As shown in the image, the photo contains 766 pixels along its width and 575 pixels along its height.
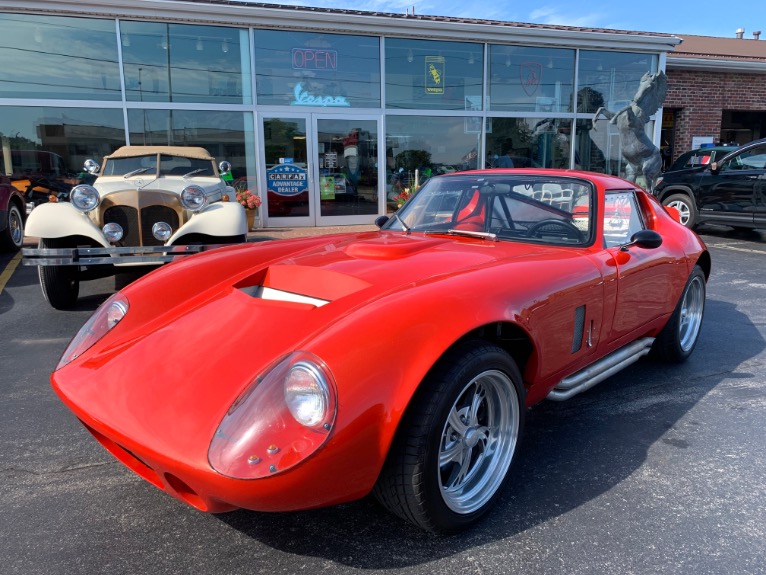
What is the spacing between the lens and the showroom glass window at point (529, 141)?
485 inches

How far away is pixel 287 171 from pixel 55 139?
13.5ft

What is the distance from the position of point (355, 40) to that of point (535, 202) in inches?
355

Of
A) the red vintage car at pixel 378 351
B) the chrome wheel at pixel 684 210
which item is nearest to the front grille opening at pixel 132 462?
the red vintage car at pixel 378 351

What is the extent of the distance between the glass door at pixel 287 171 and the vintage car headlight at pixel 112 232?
17.3 ft

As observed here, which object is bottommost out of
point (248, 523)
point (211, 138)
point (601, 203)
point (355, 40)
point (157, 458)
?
point (248, 523)

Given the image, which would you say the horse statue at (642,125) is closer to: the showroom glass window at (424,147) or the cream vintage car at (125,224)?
the showroom glass window at (424,147)

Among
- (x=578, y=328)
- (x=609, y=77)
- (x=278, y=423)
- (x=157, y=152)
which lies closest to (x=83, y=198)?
(x=157, y=152)

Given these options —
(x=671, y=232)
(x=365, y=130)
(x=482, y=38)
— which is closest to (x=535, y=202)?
(x=671, y=232)

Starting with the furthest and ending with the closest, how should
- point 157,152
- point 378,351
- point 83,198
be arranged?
1. point 157,152
2. point 83,198
3. point 378,351

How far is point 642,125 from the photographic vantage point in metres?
10.7

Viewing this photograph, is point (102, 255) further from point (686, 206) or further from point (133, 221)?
point (686, 206)

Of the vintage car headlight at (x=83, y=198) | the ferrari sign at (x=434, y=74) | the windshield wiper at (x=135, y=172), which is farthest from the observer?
the ferrari sign at (x=434, y=74)

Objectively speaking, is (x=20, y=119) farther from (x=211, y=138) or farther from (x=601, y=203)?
(x=601, y=203)

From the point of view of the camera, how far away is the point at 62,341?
14.5 feet
